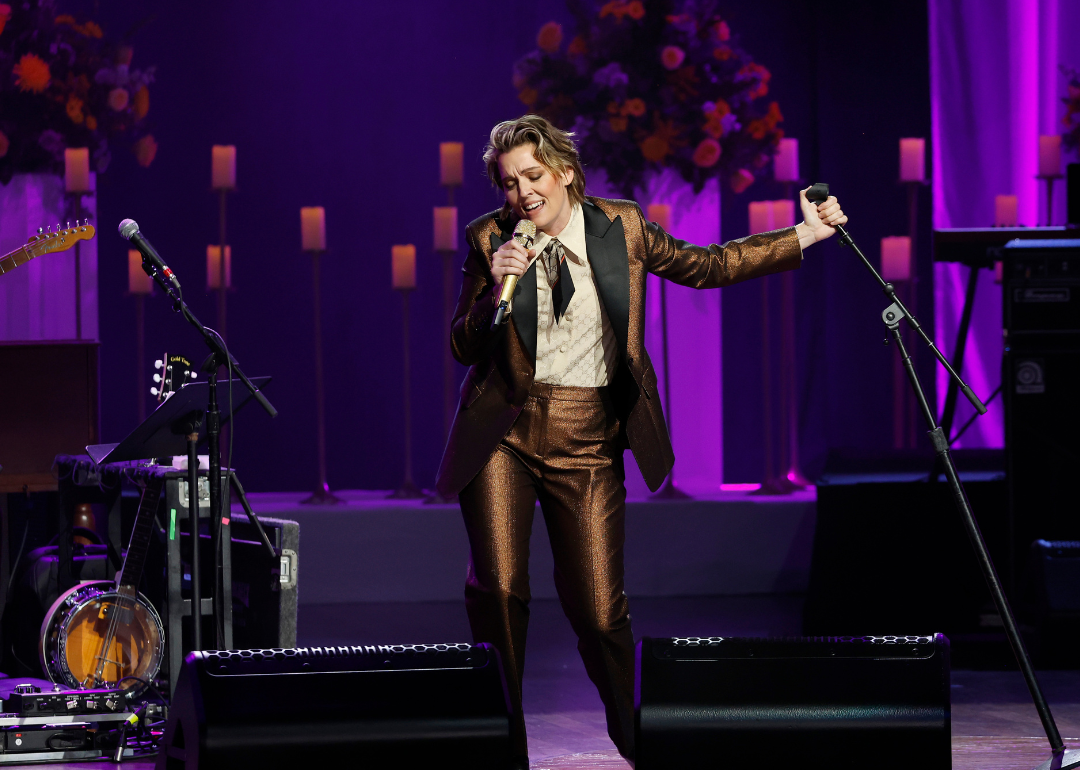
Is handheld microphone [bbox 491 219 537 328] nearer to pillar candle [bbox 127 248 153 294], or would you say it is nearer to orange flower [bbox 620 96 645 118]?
orange flower [bbox 620 96 645 118]

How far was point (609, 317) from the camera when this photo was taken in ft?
8.71

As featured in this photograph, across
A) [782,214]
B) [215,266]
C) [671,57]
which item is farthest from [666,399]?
[215,266]

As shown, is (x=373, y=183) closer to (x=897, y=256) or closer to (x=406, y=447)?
(x=406, y=447)

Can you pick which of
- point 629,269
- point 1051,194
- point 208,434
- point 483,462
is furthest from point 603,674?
point 1051,194

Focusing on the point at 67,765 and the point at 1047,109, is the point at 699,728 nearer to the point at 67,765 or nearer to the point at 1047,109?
the point at 67,765

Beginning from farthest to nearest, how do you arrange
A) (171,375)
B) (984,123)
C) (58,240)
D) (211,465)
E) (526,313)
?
(984,123) → (58,240) → (171,375) → (211,465) → (526,313)

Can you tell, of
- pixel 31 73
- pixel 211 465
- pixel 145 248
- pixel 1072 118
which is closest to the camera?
pixel 145 248

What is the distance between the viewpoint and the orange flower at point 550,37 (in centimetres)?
544

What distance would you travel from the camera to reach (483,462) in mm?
2637

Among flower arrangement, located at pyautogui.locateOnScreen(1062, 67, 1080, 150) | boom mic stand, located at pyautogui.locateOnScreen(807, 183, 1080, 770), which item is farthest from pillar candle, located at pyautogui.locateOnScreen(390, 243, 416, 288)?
boom mic stand, located at pyautogui.locateOnScreen(807, 183, 1080, 770)

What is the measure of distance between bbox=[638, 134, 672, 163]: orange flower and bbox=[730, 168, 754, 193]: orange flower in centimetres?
30

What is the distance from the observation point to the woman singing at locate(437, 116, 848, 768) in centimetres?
263

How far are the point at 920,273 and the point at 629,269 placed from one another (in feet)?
11.6

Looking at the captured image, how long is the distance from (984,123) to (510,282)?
4.16m
